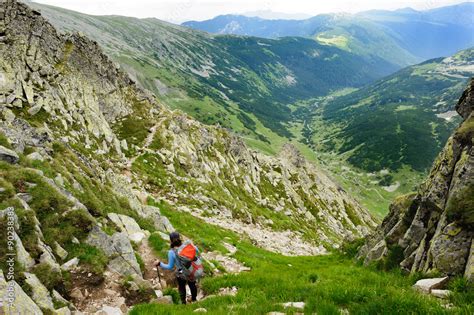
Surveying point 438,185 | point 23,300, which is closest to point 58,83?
point 23,300

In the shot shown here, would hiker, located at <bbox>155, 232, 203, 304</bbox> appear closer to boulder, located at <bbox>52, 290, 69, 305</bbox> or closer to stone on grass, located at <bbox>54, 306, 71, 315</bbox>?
stone on grass, located at <bbox>54, 306, 71, 315</bbox>

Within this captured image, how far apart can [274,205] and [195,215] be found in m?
43.5

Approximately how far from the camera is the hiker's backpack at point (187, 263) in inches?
495

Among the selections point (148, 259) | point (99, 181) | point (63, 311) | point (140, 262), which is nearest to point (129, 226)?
point (148, 259)

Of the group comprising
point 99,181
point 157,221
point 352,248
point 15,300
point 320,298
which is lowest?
point 352,248

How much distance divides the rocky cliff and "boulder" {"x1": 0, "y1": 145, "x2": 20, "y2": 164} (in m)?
0.05

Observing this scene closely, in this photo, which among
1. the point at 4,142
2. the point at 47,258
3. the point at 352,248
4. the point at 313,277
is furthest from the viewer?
the point at 352,248

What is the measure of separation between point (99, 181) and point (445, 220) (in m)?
22.9

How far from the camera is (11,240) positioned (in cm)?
1203

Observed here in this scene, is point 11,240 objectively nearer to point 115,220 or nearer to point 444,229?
point 115,220

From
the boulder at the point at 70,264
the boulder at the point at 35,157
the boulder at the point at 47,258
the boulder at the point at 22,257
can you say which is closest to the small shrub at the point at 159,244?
the boulder at the point at 70,264

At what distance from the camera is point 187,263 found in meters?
12.6

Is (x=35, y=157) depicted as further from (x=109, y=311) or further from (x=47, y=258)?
(x=109, y=311)

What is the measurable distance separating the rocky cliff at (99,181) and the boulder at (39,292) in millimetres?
51
